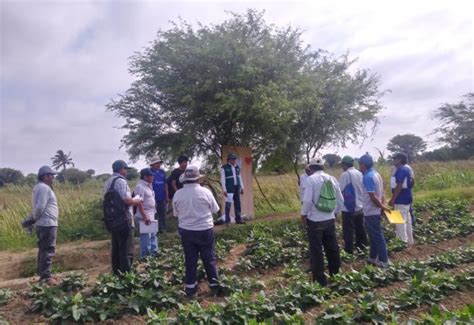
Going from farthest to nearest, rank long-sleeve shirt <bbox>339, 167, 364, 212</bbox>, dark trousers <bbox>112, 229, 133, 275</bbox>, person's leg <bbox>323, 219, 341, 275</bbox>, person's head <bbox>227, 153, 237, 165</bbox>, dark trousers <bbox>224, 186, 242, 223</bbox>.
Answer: dark trousers <bbox>224, 186, 242, 223</bbox> → person's head <bbox>227, 153, 237, 165</bbox> → long-sleeve shirt <bbox>339, 167, 364, 212</bbox> → dark trousers <bbox>112, 229, 133, 275</bbox> → person's leg <bbox>323, 219, 341, 275</bbox>

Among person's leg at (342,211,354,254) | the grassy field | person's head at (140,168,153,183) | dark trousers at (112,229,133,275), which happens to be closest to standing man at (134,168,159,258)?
person's head at (140,168,153,183)

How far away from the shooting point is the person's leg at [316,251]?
20.9 ft

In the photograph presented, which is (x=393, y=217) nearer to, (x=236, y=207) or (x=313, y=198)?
(x=313, y=198)

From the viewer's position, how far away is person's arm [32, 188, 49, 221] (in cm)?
701

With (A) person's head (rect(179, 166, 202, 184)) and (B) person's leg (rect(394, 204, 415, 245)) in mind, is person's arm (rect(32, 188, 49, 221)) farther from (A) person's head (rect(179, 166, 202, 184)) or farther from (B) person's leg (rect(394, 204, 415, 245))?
(B) person's leg (rect(394, 204, 415, 245))

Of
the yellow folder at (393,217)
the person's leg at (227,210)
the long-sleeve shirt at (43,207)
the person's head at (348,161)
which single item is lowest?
the yellow folder at (393,217)

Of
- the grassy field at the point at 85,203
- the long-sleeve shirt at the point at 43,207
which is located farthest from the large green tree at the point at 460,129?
the long-sleeve shirt at the point at 43,207

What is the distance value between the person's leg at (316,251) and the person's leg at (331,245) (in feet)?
0.36

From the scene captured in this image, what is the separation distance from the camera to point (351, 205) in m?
8.25

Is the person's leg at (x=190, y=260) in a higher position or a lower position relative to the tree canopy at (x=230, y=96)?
lower

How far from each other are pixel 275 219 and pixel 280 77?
3.62m

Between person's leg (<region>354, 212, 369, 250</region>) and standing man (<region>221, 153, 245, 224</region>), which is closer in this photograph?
person's leg (<region>354, 212, 369, 250</region>)

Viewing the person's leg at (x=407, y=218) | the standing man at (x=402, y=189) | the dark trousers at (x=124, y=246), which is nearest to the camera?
the dark trousers at (x=124, y=246)

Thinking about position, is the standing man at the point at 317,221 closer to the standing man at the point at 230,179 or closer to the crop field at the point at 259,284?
the crop field at the point at 259,284
